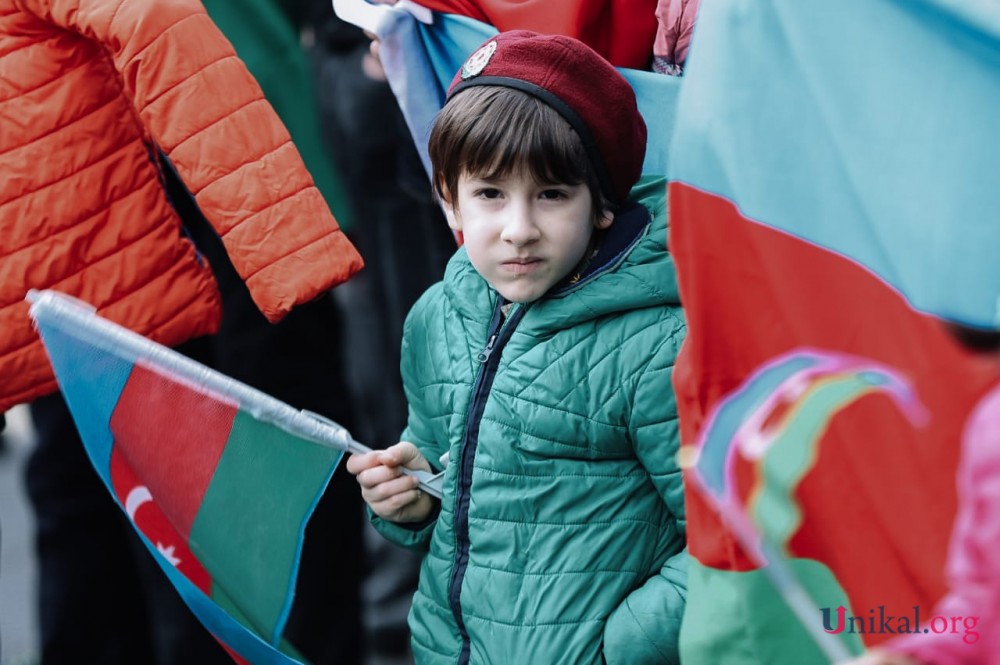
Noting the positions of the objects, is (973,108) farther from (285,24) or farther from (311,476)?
(285,24)

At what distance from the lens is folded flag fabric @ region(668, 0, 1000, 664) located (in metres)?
1.48

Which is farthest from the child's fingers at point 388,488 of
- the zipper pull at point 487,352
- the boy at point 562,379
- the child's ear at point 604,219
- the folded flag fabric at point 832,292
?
the folded flag fabric at point 832,292

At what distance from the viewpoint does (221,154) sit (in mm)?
2404

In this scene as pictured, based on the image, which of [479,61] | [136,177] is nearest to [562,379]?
[479,61]

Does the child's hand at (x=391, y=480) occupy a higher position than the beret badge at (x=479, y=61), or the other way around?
the beret badge at (x=479, y=61)

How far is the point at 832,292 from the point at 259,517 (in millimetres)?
1018

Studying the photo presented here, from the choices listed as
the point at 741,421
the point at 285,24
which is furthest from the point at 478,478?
the point at 285,24

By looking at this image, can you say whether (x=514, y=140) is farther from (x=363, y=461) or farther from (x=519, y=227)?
(x=363, y=461)

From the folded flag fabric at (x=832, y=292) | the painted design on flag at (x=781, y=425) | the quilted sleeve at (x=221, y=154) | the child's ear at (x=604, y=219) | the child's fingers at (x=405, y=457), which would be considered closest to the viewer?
the painted design on flag at (x=781, y=425)

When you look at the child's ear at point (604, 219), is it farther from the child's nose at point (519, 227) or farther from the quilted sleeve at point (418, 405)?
the quilted sleeve at point (418, 405)

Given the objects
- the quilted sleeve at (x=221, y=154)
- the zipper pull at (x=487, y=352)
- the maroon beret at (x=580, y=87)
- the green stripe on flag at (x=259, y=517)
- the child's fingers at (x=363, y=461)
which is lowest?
the green stripe on flag at (x=259, y=517)

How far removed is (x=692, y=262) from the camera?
5.44 feet

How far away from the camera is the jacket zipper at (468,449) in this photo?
204 cm

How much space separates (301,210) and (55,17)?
21.2 inches
